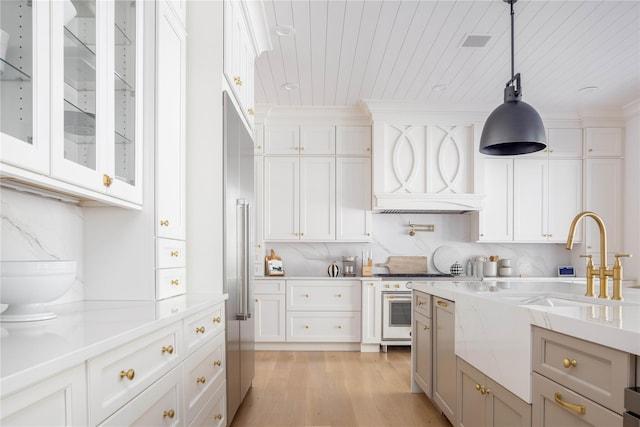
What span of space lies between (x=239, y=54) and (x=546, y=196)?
3840 millimetres

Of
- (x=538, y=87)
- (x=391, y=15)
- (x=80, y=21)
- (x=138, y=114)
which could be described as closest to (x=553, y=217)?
(x=538, y=87)

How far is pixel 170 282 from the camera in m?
2.07

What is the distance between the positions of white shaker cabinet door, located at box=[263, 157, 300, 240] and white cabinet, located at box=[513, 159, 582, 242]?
2.50 meters

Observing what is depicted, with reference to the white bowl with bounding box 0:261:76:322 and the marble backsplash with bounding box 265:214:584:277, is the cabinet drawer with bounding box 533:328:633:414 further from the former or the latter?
the marble backsplash with bounding box 265:214:584:277

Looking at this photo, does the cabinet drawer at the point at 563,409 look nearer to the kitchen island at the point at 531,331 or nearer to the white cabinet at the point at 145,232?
the kitchen island at the point at 531,331

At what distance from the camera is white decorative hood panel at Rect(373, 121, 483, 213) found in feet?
15.3

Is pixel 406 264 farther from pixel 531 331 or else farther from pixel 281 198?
pixel 531 331

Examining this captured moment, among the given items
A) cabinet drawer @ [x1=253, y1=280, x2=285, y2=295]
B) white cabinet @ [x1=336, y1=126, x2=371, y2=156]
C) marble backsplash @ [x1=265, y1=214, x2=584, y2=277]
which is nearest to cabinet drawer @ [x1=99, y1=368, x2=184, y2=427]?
cabinet drawer @ [x1=253, y1=280, x2=285, y2=295]

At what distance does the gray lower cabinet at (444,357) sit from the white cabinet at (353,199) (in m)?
2.12

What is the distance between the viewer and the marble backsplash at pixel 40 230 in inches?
58.1

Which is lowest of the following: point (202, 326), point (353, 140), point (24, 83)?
point (202, 326)

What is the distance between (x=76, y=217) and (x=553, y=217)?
477cm

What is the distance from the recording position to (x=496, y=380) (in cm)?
179

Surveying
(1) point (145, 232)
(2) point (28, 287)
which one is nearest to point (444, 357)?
(1) point (145, 232)
